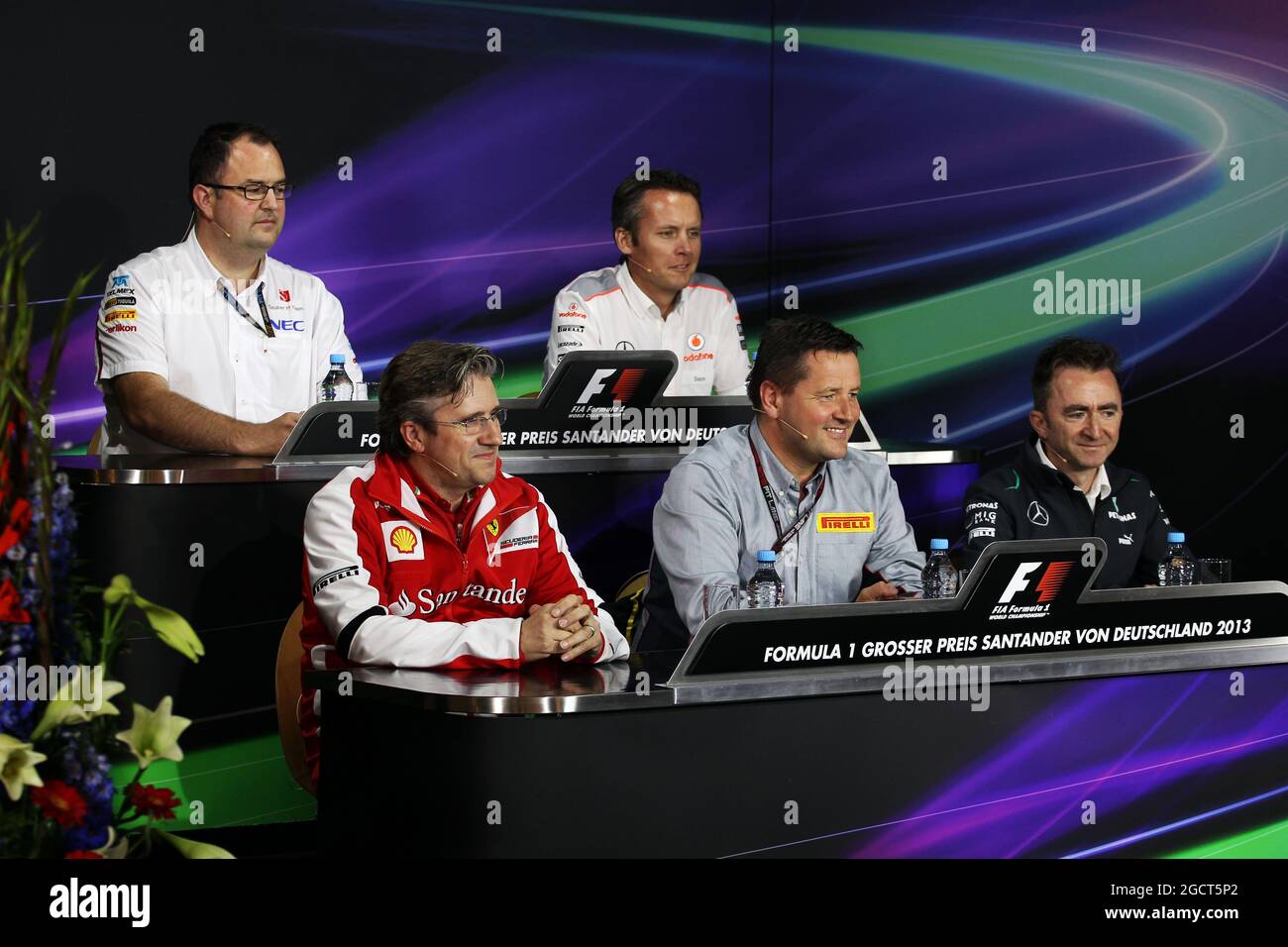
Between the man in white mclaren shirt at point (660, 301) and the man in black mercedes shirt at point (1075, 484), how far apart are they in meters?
1.61

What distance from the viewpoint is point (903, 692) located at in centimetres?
256

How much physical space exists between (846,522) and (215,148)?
210cm

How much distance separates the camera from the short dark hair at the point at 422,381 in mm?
3014

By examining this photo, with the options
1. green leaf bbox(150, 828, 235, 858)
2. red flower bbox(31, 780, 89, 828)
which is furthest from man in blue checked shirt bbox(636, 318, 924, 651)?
red flower bbox(31, 780, 89, 828)

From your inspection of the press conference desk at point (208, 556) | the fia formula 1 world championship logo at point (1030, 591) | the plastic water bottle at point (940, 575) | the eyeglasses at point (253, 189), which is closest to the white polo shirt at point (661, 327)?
the eyeglasses at point (253, 189)

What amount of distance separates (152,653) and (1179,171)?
13.0ft

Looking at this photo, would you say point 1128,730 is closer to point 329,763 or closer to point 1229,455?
point 329,763


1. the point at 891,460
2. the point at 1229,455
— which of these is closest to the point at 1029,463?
the point at 891,460

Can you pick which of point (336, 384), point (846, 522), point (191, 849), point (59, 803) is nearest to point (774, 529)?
point (846, 522)

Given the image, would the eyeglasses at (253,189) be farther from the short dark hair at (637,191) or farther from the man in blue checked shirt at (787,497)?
the man in blue checked shirt at (787,497)

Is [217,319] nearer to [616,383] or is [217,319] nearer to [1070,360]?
[616,383]

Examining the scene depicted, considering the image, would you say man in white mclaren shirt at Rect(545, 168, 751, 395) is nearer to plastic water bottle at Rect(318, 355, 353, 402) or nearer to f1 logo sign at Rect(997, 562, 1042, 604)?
plastic water bottle at Rect(318, 355, 353, 402)

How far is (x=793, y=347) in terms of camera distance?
329cm
